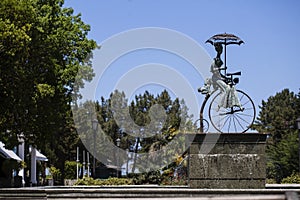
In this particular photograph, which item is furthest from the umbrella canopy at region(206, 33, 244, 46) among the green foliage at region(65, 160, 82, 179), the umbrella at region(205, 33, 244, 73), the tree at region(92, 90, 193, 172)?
the green foliage at region(65, 160, 82, 179)

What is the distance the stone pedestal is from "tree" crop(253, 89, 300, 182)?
1479 inches

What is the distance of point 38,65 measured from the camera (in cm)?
2659

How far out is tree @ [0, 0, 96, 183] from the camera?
23.2 meters

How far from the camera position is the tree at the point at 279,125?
5281 cm

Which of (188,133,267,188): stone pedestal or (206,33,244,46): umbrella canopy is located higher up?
(206,33,244,46): umbrella canopy

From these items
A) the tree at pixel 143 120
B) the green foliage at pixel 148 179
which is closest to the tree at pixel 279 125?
the tree at pixel 143 120

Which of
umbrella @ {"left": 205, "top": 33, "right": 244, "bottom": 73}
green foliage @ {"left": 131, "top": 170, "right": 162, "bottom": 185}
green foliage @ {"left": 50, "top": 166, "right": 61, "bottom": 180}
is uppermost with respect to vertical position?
umbrella @ {"left": 205, "top": 33, "right": 244, "bottom": 73}

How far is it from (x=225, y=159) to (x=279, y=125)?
2332 inches

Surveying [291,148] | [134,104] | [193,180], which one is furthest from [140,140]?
[193,180]

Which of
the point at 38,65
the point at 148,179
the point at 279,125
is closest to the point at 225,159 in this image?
the point at 148,179

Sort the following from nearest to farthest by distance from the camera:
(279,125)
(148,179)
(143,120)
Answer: (148,179)
(143,120)
(279,125)

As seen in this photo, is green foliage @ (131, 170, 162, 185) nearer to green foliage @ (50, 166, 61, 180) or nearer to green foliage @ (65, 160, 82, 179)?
green foliage @ (50, 166, 61, 180)

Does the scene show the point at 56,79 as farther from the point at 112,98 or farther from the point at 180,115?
the point at 112,98

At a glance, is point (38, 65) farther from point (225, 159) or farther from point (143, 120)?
point (143, 120)
